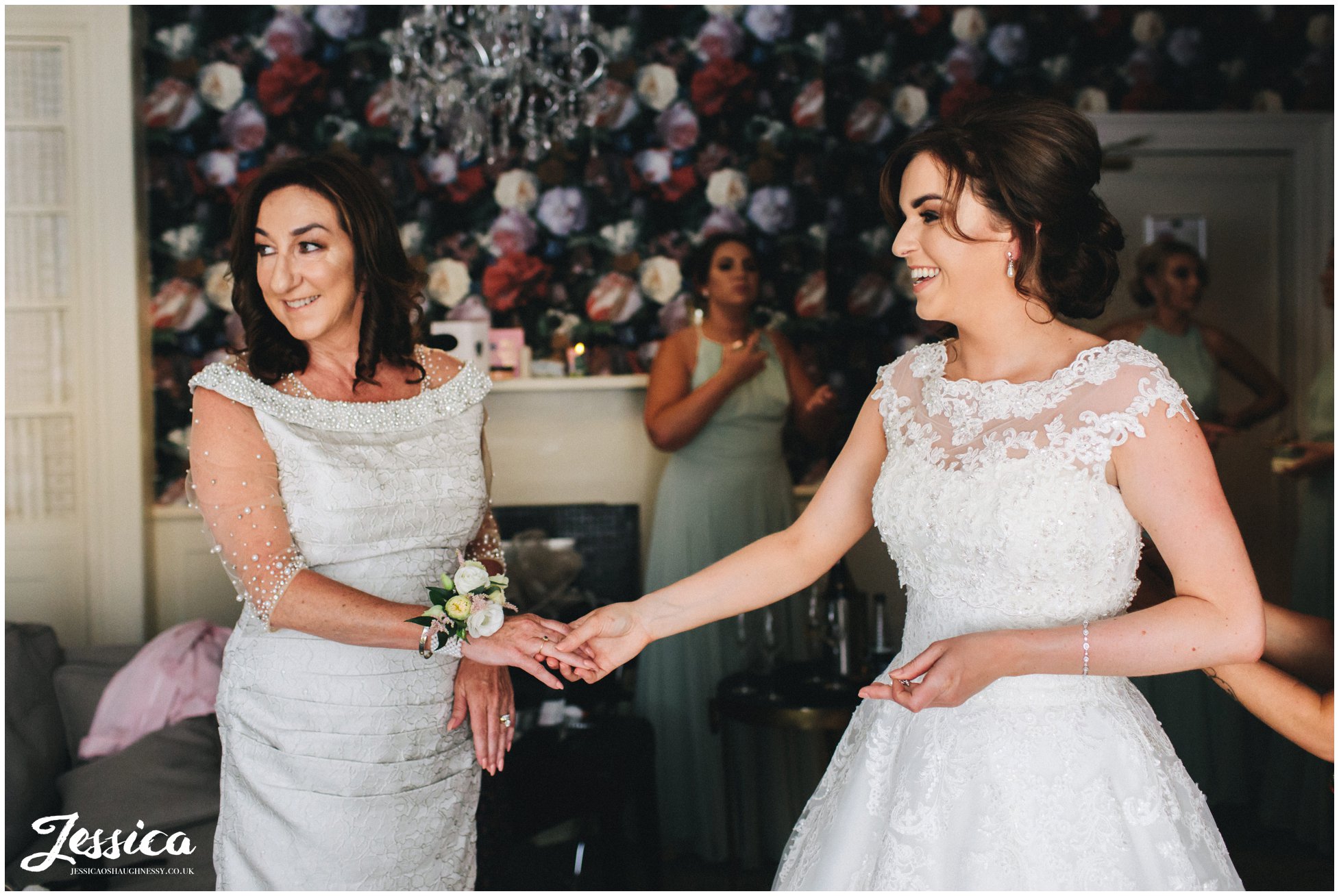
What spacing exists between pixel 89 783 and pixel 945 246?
2.37m

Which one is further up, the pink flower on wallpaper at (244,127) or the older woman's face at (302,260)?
the pink flower on wallpaper at (244,127)

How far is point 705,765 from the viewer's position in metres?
3.78

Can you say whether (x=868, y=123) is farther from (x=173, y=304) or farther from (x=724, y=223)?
(x=173, y=304)

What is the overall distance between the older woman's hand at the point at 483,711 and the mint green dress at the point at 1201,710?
2.80m

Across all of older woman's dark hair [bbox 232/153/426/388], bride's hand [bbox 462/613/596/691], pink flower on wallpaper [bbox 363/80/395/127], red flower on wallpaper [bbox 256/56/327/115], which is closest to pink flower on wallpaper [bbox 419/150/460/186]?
pink flower on wallpaper [bbox 363/80/395/127]

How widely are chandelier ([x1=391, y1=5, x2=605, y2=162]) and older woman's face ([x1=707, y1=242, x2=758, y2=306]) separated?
78cm

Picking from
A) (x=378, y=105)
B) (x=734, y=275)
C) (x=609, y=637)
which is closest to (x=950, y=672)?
(x=609, y=637)

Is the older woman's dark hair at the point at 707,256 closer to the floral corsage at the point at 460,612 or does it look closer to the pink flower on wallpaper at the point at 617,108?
the pink flower on wallpaper at the point at 617,108

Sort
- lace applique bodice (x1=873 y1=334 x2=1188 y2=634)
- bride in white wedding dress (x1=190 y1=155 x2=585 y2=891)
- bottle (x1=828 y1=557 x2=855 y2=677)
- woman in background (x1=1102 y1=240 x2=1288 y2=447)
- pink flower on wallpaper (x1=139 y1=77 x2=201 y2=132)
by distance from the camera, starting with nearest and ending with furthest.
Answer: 1. lace applique bodice (x1=873 y1=334 x2=1188 y2=634)
2. bride in white wedding dress (x1=190 y1=155 x2=585 y2=891)
3. bottle (x1=828 y1=557 x2=855 y2=677)
4. woman in background (x1=1102 y1=240 x2=1288 y2=447)
5. pink flower on wallpaper (x1=139 y1=77 x2=201 y2=132)

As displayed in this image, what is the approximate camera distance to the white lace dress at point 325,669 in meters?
1.78

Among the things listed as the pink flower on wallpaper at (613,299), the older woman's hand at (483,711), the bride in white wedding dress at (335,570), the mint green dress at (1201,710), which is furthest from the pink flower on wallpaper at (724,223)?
the older woman's hand at (483,711)

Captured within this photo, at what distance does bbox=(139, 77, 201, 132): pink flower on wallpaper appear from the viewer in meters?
4.50

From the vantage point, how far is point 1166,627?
1.43 meters

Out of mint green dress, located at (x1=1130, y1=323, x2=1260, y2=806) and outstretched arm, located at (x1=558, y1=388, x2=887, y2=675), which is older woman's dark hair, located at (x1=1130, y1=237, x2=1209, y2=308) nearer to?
mint green dress, located at (x1=1130, y1=323, x2=1260, y2=806)
